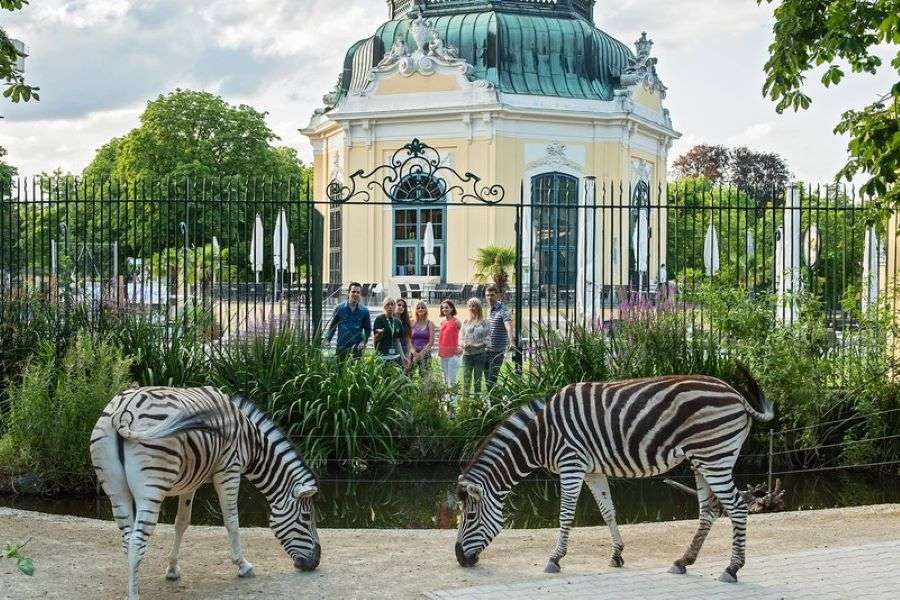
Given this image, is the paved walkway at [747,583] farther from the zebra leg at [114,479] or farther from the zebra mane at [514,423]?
the zebra leg at [114,479]

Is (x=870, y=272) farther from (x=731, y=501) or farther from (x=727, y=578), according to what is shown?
(x=727, y=578)

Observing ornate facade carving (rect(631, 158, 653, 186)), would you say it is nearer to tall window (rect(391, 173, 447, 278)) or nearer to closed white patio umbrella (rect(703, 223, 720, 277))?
tall window (rect(391, 173, 447, 278))

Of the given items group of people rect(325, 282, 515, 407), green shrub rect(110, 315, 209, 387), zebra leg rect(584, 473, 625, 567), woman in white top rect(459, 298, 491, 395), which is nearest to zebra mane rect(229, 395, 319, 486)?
zebra leg rect(584, 473, 625, 567)

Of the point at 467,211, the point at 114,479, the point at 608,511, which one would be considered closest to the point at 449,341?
the point at 608,511

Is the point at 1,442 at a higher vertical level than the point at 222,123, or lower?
lower

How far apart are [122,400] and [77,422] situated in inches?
151

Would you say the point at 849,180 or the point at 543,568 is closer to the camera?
the point at 543,568

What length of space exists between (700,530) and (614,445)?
2.38ft

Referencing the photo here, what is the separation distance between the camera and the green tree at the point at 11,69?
8.13 m

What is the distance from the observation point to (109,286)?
38.7ft

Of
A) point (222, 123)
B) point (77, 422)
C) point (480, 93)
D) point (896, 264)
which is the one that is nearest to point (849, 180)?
point (896, 264)

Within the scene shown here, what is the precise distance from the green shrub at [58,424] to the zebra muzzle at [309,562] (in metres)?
3.52

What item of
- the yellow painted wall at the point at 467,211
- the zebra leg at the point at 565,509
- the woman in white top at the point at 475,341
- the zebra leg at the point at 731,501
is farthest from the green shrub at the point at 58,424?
the yellow painted wall at the point at 467,211

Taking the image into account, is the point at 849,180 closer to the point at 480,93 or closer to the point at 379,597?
the point at 379,597
